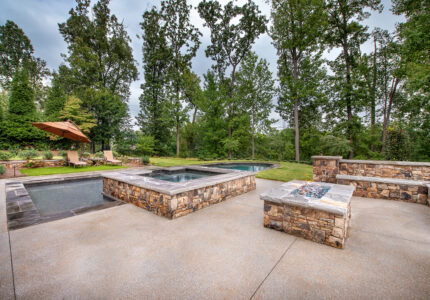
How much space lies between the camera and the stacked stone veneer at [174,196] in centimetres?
320

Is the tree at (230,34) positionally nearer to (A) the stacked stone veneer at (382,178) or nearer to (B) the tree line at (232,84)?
(B) the tree line at (232,84)

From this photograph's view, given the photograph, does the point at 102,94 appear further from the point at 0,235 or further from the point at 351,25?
the point at 351,25

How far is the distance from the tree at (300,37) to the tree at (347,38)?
4.03 feet

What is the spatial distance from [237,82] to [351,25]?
9.37 meters

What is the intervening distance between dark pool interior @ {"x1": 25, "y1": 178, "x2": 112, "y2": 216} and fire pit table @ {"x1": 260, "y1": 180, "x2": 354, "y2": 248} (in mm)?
3942

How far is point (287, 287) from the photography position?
1.57m

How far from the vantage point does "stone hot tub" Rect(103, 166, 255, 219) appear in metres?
3.21

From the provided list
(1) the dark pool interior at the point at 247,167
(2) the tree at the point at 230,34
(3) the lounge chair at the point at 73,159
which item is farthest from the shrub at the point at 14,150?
(2) the tree at the point at 230,34

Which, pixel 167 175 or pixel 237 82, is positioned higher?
pixel 237 82

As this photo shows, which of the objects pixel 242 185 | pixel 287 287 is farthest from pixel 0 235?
pixel 242 185

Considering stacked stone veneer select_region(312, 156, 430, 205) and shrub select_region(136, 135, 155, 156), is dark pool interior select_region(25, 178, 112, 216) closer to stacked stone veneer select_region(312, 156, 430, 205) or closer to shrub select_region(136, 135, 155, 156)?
stacked stone veneer select_region(312, 156, 430, 205)

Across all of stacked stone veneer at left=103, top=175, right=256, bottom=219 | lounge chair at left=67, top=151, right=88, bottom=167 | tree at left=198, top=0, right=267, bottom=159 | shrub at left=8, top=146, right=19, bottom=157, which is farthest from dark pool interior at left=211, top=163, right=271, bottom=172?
shrub at left=8, top=146, right=19, bottom=157

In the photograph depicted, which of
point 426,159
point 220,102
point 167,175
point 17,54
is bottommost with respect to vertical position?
point 167,175

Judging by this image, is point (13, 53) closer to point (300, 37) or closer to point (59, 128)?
point (59, 128)
